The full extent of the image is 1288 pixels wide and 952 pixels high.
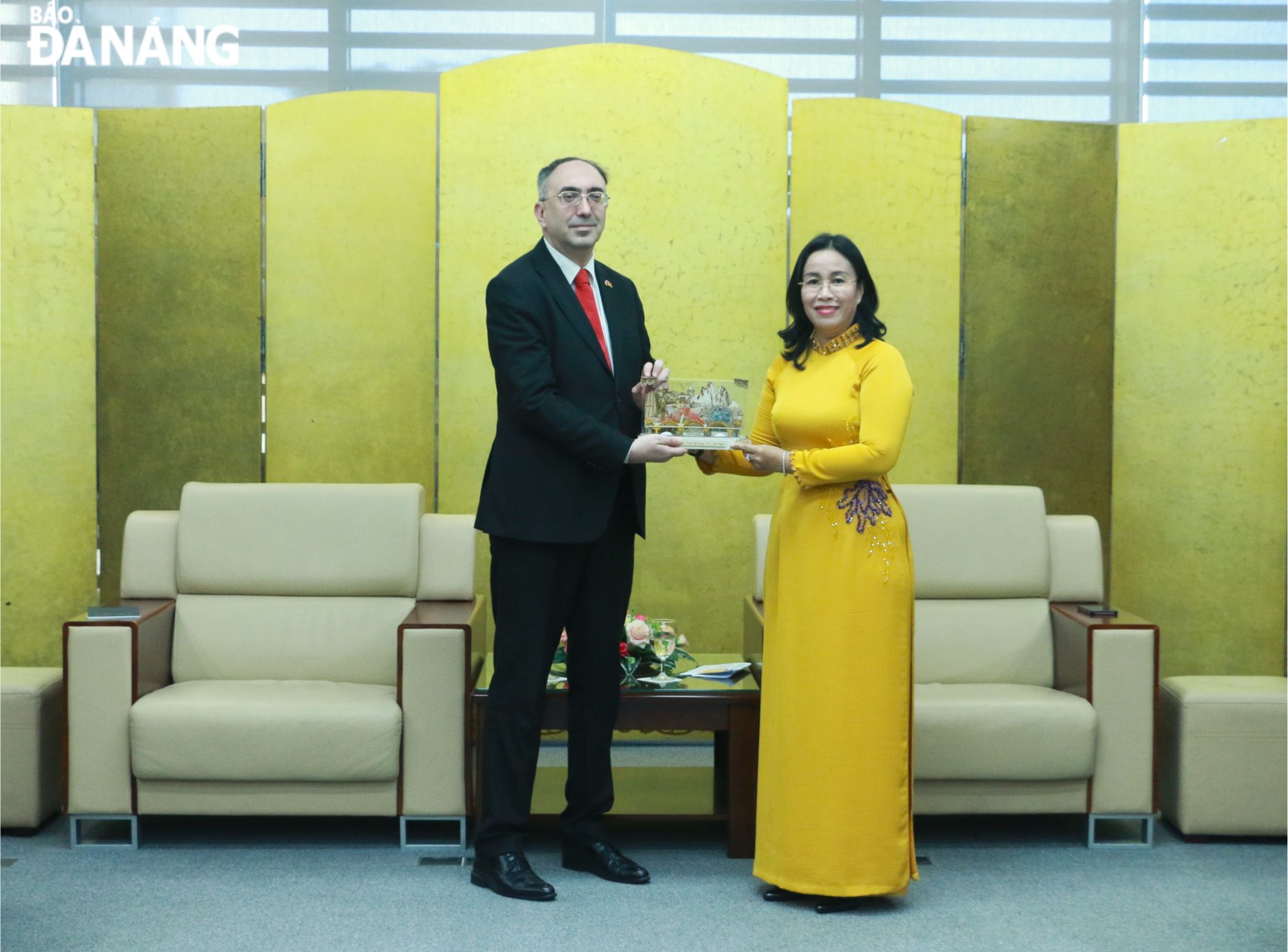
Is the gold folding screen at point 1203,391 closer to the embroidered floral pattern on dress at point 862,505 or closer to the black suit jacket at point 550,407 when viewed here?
the embroidered floral pattern on dress at point 862,505

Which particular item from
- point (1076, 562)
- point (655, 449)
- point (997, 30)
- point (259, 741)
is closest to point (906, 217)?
point (997, 30)

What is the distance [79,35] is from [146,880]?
11.5 feet

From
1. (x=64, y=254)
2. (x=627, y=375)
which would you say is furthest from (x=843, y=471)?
(x=64, y=254)

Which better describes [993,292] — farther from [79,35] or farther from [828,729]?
[79,35]

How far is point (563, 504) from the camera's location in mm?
3076

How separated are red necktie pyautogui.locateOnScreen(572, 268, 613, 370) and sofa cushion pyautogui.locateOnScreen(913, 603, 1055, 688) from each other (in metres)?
1.48

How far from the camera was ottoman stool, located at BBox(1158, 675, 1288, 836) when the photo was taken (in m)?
3.56

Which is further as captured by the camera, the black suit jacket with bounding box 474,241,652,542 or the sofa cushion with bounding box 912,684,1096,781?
the sofa cushion with bounding box 912,684,1096,781

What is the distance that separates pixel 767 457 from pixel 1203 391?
261 centimetres

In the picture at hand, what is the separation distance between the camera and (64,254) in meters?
4.64

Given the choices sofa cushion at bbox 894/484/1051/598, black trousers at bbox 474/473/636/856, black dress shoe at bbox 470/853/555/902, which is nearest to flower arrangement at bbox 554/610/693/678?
black trousers at bbox 474/473/636/856

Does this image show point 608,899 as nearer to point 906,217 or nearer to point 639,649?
point 639,649

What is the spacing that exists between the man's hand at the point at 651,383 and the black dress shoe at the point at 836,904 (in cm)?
133

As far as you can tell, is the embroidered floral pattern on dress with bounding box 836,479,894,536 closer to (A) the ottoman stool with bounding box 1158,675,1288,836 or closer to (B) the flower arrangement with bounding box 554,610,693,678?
(B) the flower arrangement with bounding box 554,610,693,678
